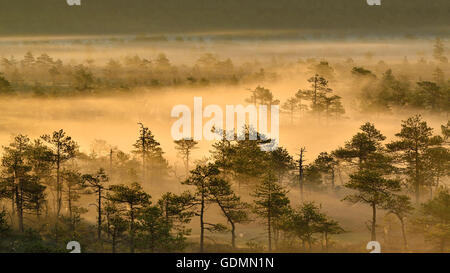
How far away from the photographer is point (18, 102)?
529 ft

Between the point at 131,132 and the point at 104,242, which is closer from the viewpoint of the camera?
the point at 104,242

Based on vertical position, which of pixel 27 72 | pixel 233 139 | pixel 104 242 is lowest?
pixel 104 242

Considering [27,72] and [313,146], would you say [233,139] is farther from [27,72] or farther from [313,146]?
[27,72]

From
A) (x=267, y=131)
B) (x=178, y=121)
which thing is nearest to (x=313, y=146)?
(x=267, y=131)

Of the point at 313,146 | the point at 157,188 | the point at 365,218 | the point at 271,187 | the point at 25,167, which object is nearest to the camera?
the point at 271,187

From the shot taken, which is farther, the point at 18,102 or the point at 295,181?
the point at 18,102

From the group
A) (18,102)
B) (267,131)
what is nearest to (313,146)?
(267,131)

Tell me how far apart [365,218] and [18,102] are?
11553cm

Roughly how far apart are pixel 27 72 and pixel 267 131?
89.2 metres

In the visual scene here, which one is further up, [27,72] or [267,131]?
[27,72]

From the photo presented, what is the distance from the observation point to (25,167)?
59.1 metres

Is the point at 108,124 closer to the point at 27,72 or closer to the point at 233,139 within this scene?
the point at 27,72

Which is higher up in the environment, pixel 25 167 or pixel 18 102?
pixel 18 102
